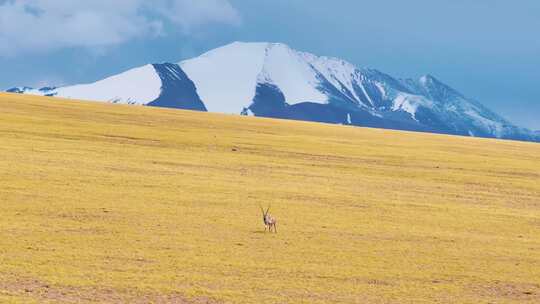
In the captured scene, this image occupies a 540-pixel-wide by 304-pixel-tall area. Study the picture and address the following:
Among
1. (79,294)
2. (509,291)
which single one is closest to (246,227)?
(509,291)

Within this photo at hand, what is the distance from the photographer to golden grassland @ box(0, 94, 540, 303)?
23.6 m

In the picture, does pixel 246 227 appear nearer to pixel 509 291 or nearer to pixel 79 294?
pixel 509 291

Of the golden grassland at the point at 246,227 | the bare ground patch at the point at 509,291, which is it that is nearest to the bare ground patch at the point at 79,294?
the golden grassland at the point at 246,227

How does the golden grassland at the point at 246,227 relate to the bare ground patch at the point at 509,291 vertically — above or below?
above

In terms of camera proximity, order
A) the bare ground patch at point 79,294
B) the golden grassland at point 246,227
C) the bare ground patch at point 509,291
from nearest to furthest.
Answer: the bare ground patch at point 79,294
the golden grassland at point 246,227
the bare ground patch at point 509,291

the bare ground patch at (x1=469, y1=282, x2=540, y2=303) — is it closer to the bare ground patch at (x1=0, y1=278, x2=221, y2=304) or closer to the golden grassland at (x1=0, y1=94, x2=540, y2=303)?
the golden grassland at (x1=0, y1=94, x2=540, y2=303)

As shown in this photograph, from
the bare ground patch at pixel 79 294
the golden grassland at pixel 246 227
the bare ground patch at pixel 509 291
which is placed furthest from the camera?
the bare ground patch at pixel 509 291

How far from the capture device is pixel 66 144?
60.0m

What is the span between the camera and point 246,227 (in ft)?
→ 110

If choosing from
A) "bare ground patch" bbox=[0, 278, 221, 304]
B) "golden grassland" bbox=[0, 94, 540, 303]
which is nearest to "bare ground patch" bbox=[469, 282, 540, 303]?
"golden grassland" bbox=[0, 94, 540, 303]

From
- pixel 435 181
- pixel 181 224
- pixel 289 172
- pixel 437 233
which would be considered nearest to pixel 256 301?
pixel 181 224

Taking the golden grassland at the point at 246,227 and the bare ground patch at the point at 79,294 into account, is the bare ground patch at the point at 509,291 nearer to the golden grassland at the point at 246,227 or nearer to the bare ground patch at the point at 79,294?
the golden grassland at the point at 246,227

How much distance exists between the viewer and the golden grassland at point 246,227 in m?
23.6

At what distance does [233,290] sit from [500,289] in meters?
8.39
